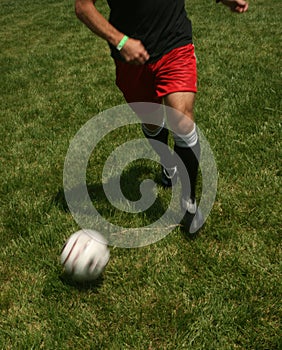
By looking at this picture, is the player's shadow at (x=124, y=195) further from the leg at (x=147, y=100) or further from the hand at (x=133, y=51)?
the hand at (x=133, y=51)

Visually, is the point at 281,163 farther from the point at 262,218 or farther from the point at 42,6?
the point at 42,6

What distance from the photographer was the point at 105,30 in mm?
2506

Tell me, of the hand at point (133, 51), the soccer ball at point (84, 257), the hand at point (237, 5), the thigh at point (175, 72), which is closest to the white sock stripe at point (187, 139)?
the thigh at point (175, 72)

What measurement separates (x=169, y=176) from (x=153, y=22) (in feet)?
4.48

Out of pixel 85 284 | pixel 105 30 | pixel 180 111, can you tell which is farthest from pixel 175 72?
pixel 85 284

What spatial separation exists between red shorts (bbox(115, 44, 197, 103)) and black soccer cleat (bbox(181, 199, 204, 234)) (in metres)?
0.85

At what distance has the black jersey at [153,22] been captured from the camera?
2.79 m

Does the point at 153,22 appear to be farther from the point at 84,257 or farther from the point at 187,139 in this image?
the point at 84,257

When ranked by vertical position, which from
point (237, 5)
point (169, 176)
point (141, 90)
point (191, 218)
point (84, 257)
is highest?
point (237, 5)

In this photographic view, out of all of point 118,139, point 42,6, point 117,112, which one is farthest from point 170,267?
point 42,6

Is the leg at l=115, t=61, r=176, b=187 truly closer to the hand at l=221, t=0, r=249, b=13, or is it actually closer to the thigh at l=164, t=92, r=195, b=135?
the thigh at l=164, t=92, r=195, b=135

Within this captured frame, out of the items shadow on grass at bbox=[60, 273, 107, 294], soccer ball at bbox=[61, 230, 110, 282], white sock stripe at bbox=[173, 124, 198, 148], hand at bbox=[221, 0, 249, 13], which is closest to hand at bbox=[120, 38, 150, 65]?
white sock stripe at bbox=[173, 124, 198, 148]

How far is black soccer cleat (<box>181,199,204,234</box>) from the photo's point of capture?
10.0 feet

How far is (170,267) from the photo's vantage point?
9.19ft
